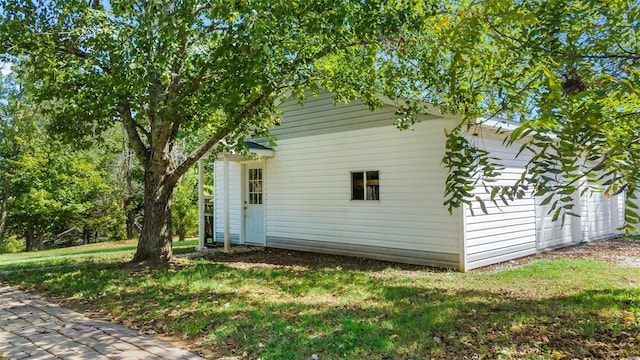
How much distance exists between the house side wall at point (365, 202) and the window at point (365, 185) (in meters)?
0.12

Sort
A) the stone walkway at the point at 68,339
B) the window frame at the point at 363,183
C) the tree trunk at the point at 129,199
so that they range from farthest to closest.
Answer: the tree trunk at the point at 129,199, the window frame at the point at 363,183, the stone walkway at the point at 68,339

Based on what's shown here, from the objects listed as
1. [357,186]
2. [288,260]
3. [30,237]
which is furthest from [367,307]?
[30,237]

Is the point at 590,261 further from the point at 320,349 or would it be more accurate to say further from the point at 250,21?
the point at 250,21

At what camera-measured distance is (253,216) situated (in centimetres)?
1191

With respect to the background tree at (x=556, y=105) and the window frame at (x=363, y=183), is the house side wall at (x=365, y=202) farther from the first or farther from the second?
the background tree at (x=556, y=105)

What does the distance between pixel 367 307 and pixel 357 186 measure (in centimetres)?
472

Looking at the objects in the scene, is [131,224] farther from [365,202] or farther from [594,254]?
[594,254]

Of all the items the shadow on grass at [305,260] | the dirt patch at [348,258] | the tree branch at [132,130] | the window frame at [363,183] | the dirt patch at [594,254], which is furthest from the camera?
the window frame at [363,183]

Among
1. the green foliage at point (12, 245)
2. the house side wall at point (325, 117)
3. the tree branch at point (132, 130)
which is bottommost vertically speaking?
the green foliage at point (12, 245)

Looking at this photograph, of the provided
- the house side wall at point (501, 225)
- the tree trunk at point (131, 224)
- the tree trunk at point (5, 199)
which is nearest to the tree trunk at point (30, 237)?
the tree trunk at point (5, 199)

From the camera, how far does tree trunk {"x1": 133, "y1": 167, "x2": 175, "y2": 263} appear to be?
8.00 m

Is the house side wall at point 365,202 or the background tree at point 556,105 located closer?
the background tree at point 556,105

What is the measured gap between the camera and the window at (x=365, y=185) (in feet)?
30.3

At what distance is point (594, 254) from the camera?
9.94 metres
